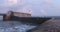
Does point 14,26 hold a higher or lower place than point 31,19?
lower

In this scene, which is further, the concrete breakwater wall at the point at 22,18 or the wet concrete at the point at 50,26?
the concrete breakwater wall at the point at 22,18

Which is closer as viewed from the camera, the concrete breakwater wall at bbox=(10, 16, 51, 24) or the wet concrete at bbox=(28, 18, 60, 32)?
the wet concrete at bbox=(28, 18, 60, 32)

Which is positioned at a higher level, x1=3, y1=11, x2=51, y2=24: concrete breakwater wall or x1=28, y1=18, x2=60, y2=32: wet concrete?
x1=3, y1=11, x2=51, y2=24: concrete breakwater wall

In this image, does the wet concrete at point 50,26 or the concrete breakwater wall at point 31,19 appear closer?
the wet concrete at point 50,26

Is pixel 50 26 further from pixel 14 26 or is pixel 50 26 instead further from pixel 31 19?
pixel 14 26

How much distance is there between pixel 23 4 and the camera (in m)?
1.71

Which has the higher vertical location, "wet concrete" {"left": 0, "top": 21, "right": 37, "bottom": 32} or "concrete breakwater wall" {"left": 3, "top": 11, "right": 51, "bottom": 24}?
"concrete breakwater wall" {"left": 3, "top": 11, "right": 51, "bottom": 24}

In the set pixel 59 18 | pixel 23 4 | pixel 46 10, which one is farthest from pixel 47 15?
pixel 23 4

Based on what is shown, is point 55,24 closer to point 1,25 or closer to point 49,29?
point 49,29

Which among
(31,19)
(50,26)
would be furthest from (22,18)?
(50,26)

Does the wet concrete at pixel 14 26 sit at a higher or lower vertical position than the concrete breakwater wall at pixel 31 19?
lower

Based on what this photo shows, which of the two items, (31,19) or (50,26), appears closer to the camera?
(50,26)

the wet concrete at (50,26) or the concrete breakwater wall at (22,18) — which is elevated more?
the concrete breakwater wall at (22,18)

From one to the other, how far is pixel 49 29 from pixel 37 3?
41 cm
